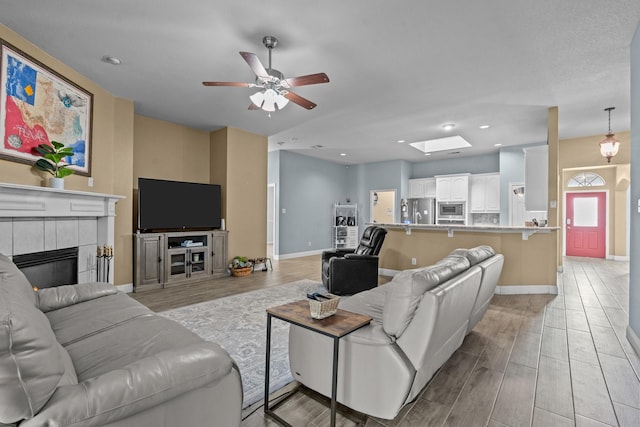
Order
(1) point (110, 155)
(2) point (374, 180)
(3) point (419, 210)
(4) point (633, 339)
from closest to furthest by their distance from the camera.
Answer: (4) point (633, 339) < (1) point (110, 155) < (3) point (419, 210) < (2) point (374, 180)

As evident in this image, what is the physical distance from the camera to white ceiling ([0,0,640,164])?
2.46 metres

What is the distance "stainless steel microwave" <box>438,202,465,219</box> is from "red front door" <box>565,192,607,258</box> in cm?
269

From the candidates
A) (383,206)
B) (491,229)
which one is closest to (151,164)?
(491,229)

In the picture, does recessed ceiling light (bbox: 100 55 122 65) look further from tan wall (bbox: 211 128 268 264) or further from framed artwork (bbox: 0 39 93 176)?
tan wall (bbox: 211 128 268 264)

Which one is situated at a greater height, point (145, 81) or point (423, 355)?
point (145, 81)

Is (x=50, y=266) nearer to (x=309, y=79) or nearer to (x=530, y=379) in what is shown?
(x=309, y=79)

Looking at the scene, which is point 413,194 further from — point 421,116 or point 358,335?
point 358,335

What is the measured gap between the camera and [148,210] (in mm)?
4727

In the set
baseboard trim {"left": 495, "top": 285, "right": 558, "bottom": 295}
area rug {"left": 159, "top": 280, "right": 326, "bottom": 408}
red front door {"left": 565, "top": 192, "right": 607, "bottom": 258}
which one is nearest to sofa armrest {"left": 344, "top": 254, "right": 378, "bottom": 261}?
area rug {"left": 159, "top": 280, "right": 326, "bottom": 408}

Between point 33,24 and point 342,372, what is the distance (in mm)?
3724

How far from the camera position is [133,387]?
3.18 ft

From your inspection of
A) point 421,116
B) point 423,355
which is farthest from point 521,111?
point 423,355

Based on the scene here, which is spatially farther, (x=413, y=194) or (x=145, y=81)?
(x=413, y=194)

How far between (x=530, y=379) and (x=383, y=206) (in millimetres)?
7713
